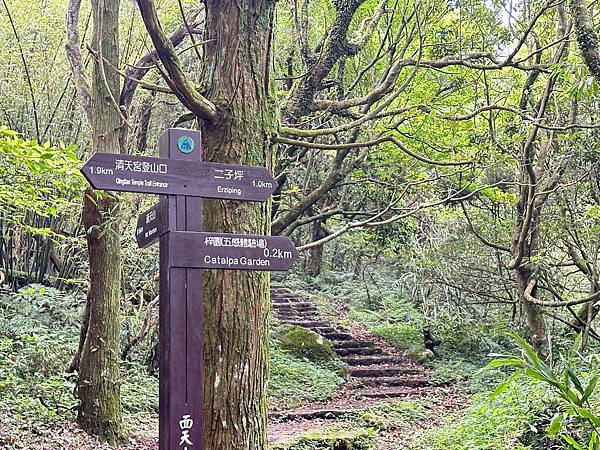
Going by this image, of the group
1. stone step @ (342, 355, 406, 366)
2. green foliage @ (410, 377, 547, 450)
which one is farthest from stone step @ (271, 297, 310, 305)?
green foliage @ (410, 377, 547, 450)

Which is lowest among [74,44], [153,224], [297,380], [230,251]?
[297,380]

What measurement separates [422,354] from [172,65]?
12459mm

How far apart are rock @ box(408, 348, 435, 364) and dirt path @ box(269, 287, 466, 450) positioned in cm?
14

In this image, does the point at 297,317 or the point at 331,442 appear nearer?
the point at 331,442

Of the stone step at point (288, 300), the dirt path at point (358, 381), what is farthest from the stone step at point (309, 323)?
the stone step at point (288, 300)

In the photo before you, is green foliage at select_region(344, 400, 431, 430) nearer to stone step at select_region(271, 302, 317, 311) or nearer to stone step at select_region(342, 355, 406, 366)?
stone step at select_region(342, 355, 406, 366)

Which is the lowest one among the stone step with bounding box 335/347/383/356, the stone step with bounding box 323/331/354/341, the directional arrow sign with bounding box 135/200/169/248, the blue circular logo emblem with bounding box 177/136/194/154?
the stone step with bounding box 335/347/383/356

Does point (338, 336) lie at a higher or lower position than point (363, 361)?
higher

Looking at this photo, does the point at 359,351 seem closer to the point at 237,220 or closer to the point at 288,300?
the point at 288,300

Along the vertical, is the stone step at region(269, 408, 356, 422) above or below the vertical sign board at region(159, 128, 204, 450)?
below

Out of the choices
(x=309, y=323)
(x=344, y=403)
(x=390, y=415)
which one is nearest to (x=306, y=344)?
(x=309, y=323)

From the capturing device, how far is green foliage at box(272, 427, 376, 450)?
24.2ft

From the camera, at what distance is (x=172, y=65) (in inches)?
132

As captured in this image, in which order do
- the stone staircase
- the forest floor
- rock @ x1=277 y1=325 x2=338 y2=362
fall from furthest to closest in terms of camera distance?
rock @ x1=277 y1=325 x2=338 y2=362
the stone staircase
the forest floor
